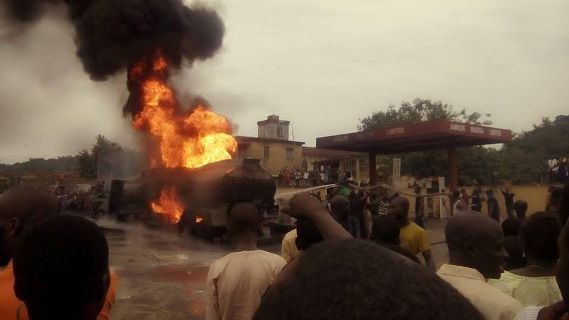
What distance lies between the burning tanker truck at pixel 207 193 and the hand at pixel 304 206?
11.6 meters

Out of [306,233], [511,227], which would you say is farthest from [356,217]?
[306,233]

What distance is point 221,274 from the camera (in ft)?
10.9

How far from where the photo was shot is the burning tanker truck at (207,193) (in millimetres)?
15267

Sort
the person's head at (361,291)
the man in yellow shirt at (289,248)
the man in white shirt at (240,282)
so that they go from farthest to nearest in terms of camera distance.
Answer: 1. the man in yellow shirt at (289,248)
2. the man in white shirt at (240,282)
3. the person's head at (361,291)

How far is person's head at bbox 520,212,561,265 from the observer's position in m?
3.08

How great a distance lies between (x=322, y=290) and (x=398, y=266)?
139 mm

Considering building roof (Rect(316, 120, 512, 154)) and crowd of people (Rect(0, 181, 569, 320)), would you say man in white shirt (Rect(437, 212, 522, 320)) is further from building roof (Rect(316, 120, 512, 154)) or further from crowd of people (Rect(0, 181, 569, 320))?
building roof (Rect(316, 120, 512, 154))

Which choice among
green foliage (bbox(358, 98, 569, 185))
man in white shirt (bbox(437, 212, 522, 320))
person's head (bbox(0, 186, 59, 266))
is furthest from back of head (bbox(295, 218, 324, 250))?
green foliage (bbox(358, 98, 569, 185))

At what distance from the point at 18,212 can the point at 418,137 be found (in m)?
17.7

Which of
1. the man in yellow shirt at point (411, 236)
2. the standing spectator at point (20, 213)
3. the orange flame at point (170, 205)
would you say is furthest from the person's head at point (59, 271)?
the orange flame at point (170, 205)

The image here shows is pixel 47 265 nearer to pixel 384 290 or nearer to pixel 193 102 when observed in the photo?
pixel 384 290

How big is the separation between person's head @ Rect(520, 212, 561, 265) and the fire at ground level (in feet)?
16.7

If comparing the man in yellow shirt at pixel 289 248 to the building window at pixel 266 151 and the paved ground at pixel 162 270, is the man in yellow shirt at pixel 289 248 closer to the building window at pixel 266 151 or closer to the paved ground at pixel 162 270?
the paved ground at pixel 162 270

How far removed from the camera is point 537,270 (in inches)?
120
